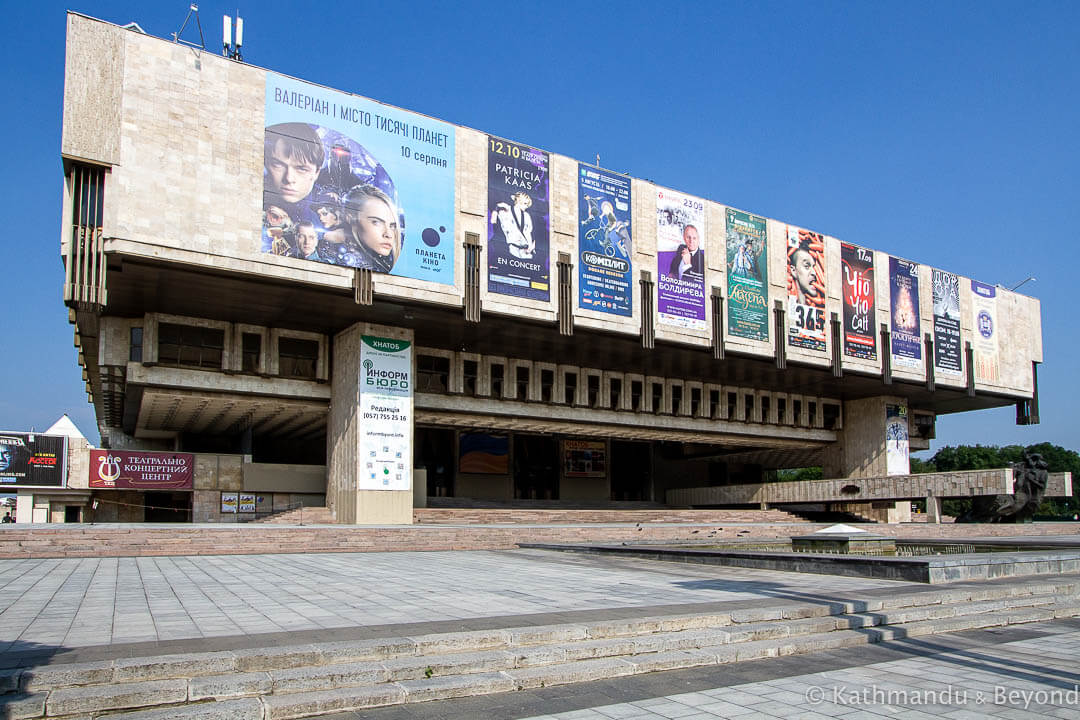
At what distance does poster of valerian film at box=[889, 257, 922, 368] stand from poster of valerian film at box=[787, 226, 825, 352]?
5.22 metres

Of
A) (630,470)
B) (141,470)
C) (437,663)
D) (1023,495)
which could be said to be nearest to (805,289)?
(1023,495)

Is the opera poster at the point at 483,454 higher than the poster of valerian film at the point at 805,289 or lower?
lower

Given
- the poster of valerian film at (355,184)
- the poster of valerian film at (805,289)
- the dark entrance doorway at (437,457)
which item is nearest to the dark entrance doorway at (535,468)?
the dark entrance doorway at (437,457)

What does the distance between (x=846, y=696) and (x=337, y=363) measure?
25925 mm

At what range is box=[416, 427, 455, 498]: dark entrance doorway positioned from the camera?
4622 cm

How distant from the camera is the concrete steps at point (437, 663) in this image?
217 inches

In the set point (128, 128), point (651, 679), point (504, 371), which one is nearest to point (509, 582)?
point (651, 679)

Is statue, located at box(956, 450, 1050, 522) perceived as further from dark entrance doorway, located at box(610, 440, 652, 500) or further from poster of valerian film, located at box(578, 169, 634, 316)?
dark entrance doorway, located at box(610, 440, 652, 500)

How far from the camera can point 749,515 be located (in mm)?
41125

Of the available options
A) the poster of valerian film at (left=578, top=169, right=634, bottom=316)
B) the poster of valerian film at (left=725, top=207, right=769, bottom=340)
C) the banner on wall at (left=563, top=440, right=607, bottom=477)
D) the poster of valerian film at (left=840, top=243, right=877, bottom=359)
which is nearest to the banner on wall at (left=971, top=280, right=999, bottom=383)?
the poster of valerian film at (left=840, top=243, right=877, bottom=359)

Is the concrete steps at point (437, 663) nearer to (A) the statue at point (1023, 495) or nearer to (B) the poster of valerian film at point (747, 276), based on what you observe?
(B) the poster of valerian film at point (747, 276)

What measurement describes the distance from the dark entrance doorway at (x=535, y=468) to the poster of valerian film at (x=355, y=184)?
77.5ft

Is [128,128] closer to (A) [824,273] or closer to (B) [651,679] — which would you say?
(B) [651,679]

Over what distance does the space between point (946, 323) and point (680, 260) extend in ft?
62.4
